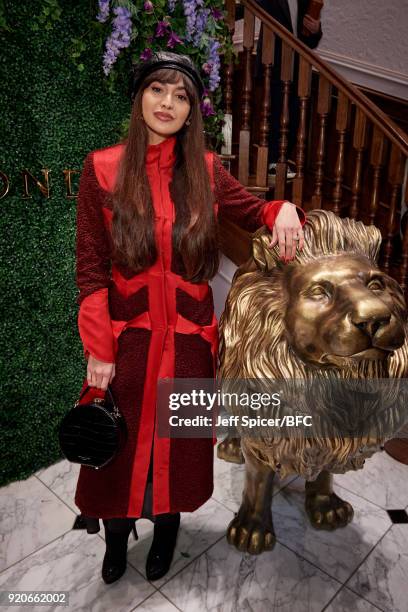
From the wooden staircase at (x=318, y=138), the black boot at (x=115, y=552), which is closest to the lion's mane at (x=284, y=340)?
the black boot at (x=115, y=552)

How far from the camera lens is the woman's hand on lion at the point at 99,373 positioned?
1.37 m

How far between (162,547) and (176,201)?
4.17 feet

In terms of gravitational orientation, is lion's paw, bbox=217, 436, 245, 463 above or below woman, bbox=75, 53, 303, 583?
below

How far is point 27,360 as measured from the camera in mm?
2123

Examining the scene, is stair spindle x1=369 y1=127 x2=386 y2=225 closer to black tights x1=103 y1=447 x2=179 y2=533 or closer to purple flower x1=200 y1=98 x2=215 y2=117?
purple flower x1=200 y1=98 x2=215 y2=117

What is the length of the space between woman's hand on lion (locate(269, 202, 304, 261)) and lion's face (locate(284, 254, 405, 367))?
2.0 inches

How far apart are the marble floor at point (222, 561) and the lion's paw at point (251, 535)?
33 mm

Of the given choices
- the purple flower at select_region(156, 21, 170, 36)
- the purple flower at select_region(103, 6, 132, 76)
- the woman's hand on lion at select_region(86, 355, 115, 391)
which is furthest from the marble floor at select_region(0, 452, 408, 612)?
the purple flower at select_region(156, 21, 170, 36)

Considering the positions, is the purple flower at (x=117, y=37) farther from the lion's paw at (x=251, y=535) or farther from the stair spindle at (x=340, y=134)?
the lion's paw at (x=251, y=535)

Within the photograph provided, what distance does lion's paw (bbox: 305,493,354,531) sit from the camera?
6.28 ft

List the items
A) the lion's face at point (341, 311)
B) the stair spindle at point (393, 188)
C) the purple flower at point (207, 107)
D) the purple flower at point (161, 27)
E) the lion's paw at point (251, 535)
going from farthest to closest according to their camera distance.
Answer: the stair spindle at point (393, 188) → the purple flower at point (207, 107) → the purple flower at point (161, 27) → the lion's paw at point (251, 535) → the lion's face at point (341, 311)

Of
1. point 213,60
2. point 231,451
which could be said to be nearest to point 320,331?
point 231,451

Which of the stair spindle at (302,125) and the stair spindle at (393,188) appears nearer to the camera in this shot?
the stair spindle at (393,188)

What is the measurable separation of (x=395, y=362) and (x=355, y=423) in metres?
0.21
